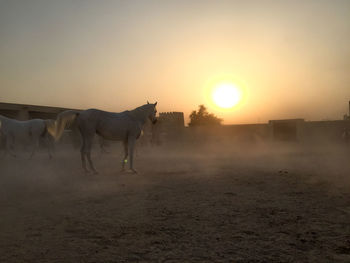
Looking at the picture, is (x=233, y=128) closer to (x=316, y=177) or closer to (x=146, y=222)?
(x=316, y=177)

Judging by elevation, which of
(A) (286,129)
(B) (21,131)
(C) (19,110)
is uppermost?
(C) (19,110)

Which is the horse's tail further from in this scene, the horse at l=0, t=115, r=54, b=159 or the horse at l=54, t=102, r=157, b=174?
the horse at l=0, t=115, r=54, b=159

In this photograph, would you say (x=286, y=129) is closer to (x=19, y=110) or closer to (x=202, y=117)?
(x=19, y=110)

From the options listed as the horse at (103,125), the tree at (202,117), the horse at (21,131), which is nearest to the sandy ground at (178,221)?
the horse at (103,125)

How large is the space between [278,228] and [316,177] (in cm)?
410

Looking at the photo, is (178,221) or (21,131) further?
(21,131)

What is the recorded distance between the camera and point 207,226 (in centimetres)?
332

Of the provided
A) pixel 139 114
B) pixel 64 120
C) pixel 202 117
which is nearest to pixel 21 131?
pixel 64 120

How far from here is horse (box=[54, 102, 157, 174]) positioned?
7957mm

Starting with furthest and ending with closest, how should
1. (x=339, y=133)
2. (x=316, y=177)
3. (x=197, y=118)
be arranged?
(x=197, y=118) → (x=339, y=133) → (x=316, y=177)

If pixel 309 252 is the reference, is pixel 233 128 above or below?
above

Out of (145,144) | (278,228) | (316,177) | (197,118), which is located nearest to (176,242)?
(278,228)

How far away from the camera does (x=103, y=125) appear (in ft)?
26.8

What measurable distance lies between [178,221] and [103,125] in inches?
204
